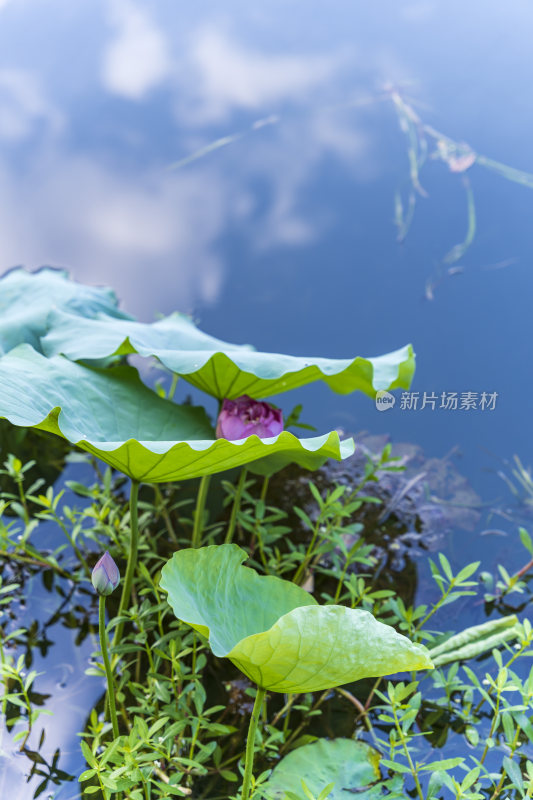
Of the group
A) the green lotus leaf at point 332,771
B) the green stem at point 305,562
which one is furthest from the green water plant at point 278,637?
the green stem at point 305,562

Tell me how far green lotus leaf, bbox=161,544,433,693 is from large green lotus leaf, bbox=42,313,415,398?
29cm

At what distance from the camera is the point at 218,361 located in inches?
38.5

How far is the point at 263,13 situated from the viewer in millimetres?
2080

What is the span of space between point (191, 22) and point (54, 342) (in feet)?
4.69

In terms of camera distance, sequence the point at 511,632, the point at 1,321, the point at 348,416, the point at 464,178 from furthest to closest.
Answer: the point at 464,178
the point at 348,416
the point at 1,321
the point at 511,632

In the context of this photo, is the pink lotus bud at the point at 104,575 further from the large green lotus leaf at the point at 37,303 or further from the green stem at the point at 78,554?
the large green lotus leaf at the point at 37,303

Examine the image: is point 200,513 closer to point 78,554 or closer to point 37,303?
point 78,554

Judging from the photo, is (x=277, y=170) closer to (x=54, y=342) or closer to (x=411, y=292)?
(x=411, y=292)

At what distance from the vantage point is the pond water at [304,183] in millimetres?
1409

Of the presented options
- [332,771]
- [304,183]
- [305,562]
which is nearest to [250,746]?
[332,771]

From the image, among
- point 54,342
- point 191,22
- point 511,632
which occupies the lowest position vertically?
point 511,632

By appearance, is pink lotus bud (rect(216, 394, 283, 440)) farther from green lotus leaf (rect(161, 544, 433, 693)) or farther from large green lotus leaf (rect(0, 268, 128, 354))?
large green lotus leaf (rect(0, 268, 128, 354))

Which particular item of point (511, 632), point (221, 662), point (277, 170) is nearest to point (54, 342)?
point (221, 662)

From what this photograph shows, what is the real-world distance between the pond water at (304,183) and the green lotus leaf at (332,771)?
38 cm
